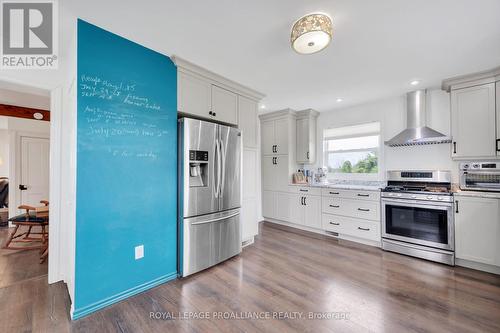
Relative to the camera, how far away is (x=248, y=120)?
3.35 metres

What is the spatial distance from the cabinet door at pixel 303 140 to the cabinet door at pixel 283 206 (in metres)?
0.88

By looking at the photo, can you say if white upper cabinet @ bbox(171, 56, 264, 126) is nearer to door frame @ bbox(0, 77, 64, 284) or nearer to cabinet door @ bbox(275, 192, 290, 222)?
door frame @ bbox(0, 77, 64, 284)

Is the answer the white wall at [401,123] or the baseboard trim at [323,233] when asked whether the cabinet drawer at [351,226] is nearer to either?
the baseboard trim at [323,233]

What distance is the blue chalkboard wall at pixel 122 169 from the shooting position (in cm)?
175

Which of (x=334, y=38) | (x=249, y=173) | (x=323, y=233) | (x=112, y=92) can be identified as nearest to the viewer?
(x=112, y=92)

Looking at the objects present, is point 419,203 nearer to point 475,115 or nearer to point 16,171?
point 475,115

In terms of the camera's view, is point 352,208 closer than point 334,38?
No

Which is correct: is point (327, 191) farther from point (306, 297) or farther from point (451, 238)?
point (306, 297)

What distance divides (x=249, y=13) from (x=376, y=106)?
11.0 ft

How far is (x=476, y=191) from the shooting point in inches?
104

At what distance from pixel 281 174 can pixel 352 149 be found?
1573 mm

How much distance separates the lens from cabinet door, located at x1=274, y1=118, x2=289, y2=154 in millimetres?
4541

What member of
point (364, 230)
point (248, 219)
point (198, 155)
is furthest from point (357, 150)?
point (198, 155)

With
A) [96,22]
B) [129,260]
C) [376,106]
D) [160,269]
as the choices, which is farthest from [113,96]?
[376,106]
